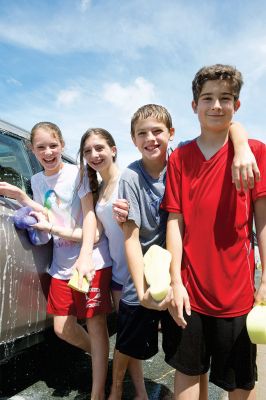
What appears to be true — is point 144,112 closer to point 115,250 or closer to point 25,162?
point 115,250

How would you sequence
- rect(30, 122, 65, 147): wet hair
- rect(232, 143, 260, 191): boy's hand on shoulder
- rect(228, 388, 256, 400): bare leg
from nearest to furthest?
rect(232, 143, 260, 191): boy's hand on shoulder, rect(228, 388, 256, 400): bare leg, rect(30, 122, 65, 147): wet hair

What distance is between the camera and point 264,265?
1.75 meters

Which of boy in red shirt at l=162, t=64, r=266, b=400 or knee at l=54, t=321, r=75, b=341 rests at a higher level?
boy in red shirt at l=162, t=64, r=266, b=400

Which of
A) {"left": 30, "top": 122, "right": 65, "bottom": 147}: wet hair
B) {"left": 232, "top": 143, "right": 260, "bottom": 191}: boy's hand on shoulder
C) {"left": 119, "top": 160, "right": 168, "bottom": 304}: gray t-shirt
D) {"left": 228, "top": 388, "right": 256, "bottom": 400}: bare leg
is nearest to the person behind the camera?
{"left": 232, "top": 143, "right": 260, "bottom": 191}: boy's hand on shoulder

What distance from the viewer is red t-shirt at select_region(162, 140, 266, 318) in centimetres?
177

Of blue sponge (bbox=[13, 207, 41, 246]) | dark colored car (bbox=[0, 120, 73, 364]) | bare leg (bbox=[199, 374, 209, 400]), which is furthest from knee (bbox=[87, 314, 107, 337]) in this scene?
bare leg (bbox=[199, 374, 209, 400])

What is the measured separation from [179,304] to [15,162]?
1.68m

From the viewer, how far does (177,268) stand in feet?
6.00

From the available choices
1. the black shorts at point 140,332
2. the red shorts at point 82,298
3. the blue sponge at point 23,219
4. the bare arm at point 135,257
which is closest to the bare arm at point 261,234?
the bare arm at point 135,257

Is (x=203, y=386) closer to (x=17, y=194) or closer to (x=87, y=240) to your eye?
(x=87, y=240)

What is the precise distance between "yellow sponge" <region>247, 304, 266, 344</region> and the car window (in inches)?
69.3

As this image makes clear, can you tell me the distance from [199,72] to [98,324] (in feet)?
5.33

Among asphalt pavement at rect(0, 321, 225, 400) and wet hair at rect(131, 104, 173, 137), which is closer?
wet hair at rect(131, 104, 173, 137)

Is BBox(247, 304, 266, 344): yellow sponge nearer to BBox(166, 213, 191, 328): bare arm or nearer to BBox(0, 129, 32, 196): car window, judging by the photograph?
BBox(166, 213, 191, 328): bare arm
